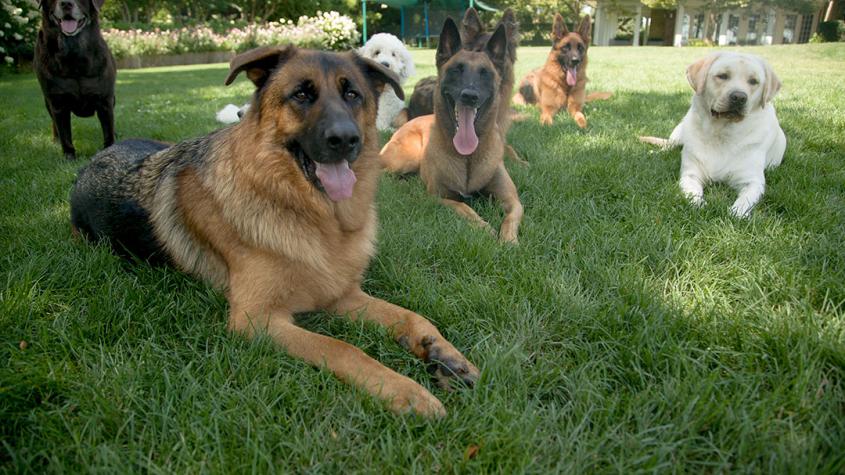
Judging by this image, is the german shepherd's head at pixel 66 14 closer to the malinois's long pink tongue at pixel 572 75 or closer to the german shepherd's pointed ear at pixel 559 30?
the malinois's long pink tongue at pixel 572 75

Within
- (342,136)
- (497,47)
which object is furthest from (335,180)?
(497,47)

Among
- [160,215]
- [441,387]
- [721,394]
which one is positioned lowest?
[441,387]

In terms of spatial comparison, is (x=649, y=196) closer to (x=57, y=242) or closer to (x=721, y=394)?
(x=721, y=394)

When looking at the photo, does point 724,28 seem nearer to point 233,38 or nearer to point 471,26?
point 233,38

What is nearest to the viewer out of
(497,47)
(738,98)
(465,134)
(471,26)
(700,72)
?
(738,98)

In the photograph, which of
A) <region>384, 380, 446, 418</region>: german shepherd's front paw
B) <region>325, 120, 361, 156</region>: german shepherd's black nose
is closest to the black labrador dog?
<region>325, 120, 361, 156</region>: german shepherd's black nose

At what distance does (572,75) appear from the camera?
746 centimetres

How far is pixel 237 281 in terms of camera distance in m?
2.31

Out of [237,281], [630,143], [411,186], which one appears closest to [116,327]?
[237,281]

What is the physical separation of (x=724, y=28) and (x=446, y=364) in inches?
1911

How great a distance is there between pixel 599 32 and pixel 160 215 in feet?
152

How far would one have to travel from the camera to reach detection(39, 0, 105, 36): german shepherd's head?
205 inches

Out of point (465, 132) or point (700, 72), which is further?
point (700, 72)

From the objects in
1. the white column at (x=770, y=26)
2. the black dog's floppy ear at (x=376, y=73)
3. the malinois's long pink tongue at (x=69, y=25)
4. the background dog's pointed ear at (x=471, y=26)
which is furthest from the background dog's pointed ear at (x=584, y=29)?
the white column at (x=770, y=26)
